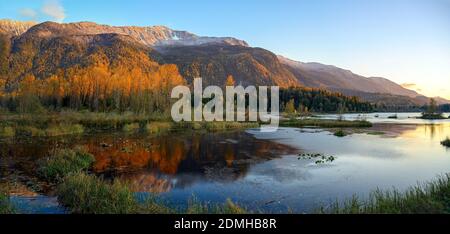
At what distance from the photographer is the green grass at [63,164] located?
1883cm

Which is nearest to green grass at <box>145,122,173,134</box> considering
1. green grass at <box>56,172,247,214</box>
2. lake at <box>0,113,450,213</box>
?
lake at <box>0,113,450,213</box>

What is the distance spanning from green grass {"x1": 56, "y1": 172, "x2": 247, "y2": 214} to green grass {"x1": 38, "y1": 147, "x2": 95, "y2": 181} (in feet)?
11.4

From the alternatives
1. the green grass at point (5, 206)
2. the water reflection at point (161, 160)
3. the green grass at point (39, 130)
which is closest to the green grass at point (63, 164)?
the water reflection at point (161, 160)

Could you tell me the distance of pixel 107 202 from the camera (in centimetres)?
1202

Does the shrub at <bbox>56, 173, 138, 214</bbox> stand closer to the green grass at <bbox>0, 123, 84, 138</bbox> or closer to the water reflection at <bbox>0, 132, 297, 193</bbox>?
the water reflection at <bbox>0, 132, 297, 193</bbox>

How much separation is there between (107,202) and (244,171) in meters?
11.1

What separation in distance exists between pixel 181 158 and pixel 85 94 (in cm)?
6704

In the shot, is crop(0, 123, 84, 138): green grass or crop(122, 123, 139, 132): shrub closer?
crop(0, 123, 84, 138): green grass

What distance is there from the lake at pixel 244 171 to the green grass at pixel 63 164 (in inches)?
26.1

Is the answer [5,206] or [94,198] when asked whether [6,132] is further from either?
[94,198]

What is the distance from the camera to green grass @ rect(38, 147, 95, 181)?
1883cm
